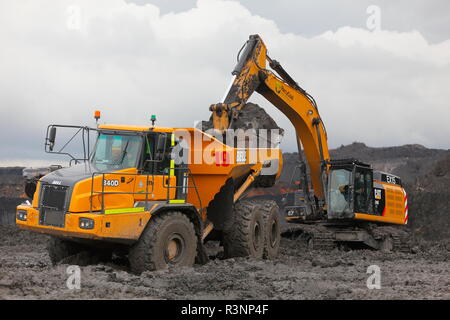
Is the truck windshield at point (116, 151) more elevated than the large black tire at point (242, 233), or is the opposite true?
the truck windshield at point (116, 151)

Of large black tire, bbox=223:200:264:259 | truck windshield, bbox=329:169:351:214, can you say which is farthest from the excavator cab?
large black tire, bbox=223:200:264:259

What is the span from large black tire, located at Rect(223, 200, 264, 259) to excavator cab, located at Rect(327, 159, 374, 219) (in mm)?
3735

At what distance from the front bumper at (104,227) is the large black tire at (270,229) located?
3.77 meters

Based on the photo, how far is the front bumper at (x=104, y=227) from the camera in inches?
330

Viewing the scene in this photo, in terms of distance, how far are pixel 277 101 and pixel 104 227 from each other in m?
6.91

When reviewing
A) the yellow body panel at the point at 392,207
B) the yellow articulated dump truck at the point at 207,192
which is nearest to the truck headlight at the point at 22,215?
the yellow articulated dump truck at the point at 207,192

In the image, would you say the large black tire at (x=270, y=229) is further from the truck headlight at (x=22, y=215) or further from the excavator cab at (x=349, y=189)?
the truck headlight at (x=22, y=215)

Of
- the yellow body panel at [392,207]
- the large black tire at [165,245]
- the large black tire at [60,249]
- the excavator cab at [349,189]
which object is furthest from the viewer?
the yellow body panel at [392,207]

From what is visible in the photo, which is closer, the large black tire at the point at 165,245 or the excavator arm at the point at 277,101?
the large black tire at the point at 165,245

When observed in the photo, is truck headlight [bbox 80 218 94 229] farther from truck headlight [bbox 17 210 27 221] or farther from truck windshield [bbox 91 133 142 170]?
truck headlight [bbox 17 210 27 221]

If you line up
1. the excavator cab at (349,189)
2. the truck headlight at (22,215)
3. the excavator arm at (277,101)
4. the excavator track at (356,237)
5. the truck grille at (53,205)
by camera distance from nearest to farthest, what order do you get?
1. the truck grille at (53,205)
2. the truck headlight at (22,215)
3. the excavator arm at (277,101)
4. the excavator cab at (349,189)
5. the excavator track at (356,237)

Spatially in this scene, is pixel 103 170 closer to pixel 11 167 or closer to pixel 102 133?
pixel 102 133

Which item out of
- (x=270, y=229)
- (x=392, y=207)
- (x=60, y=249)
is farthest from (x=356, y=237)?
(x=60, y=249)
